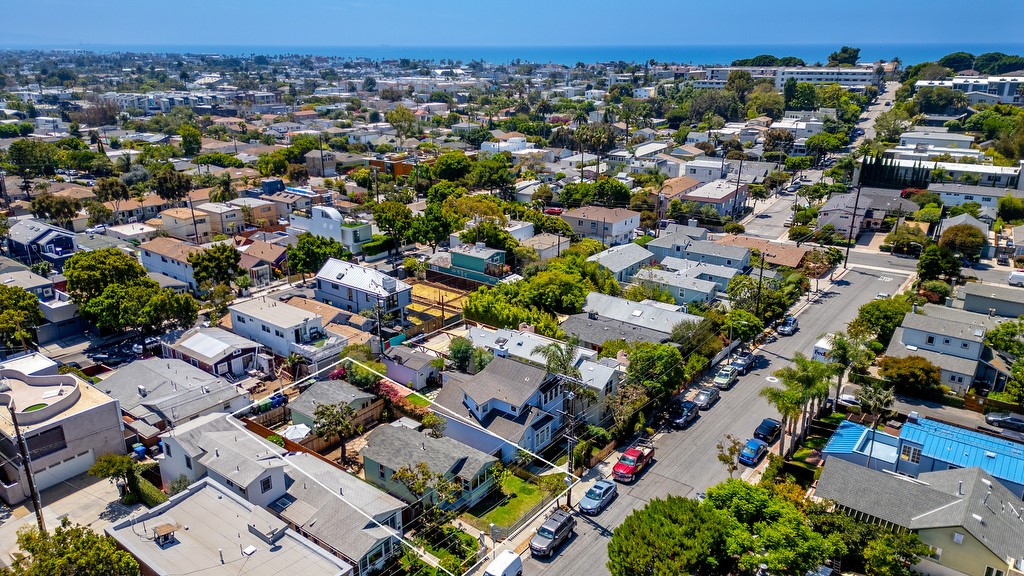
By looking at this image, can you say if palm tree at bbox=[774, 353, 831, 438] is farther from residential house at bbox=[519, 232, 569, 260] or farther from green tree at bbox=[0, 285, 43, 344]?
green tree at bbox=[0, 285, 43, 344]

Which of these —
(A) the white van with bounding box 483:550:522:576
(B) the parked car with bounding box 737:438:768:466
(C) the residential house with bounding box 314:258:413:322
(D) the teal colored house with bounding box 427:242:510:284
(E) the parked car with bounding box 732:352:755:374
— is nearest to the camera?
(A) the white van with bounding box 483:550:522:576

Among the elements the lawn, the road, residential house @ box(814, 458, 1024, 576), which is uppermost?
residential house @ box(814, 458, 1024, 576)

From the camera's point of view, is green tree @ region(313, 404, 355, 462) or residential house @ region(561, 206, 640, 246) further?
residential house @ region(561, 206, 640, 246)

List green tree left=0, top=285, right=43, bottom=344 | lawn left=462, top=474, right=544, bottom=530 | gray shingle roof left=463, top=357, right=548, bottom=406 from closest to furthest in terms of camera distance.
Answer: lawn left=462, top=474, right=544, bottom=530 → gray shingle roof left=463, top=357, right=548, bottom=406 → green tree left=0, top=285, right=43, bottom=344

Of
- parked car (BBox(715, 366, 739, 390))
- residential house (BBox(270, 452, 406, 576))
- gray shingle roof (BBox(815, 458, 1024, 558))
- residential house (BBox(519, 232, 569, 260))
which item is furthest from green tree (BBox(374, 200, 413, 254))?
gray shingle roof (BBox(815, 458, 1024, 558))

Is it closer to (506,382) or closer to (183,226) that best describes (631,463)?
(506,382)

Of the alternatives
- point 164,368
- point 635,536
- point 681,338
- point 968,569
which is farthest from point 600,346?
point 164,368

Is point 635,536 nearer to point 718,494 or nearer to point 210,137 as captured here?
point 718,494

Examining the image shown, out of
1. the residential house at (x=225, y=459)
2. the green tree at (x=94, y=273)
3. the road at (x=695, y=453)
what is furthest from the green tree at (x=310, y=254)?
the road at (x=695, y=453)
